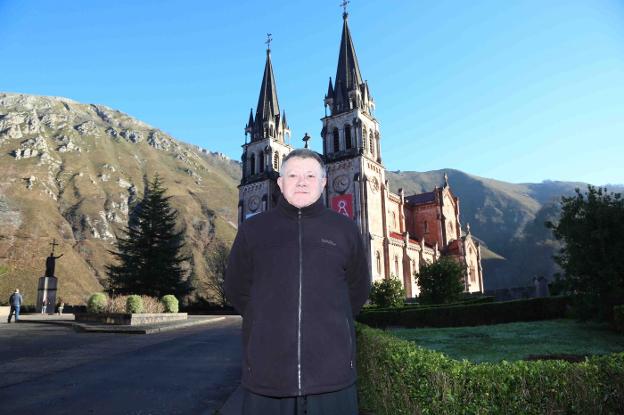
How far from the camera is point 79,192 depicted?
373 feet

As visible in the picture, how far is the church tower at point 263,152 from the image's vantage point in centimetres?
4938

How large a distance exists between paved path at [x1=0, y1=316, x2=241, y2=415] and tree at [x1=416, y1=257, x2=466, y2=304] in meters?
16.7

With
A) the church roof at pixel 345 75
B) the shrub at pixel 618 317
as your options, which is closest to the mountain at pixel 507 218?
the church roof at pixel 345 75

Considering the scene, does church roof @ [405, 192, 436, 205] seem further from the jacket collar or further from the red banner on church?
the jacket collar

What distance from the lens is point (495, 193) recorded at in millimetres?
160125

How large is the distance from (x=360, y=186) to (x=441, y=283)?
17.7 metres

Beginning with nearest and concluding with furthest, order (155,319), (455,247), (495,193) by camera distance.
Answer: (155,319) → (455,247) → (495,193)

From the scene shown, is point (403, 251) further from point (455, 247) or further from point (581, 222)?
point (581, 222)

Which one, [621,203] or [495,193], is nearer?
[621,203]

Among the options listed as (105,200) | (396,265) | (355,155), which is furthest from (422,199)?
(105,200)

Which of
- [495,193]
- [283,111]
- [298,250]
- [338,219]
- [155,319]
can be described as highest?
[495,193]

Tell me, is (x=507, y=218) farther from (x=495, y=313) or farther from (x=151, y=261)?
(x=495, y=313)

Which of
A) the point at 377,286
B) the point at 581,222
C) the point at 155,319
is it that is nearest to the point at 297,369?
the point at 581,222

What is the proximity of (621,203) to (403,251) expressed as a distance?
3258 cm
